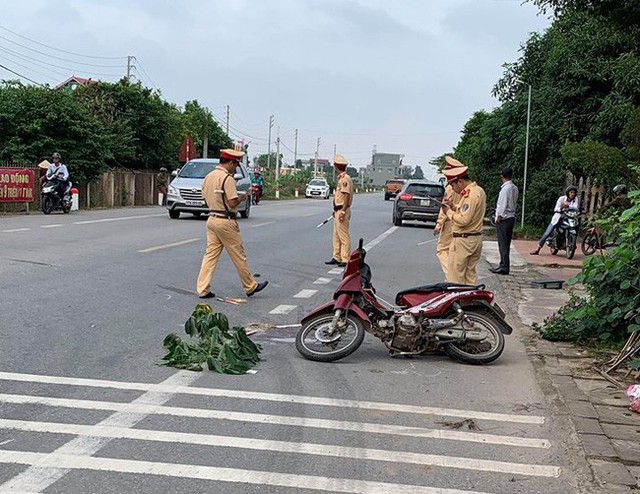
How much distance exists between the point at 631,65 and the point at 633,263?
13.3 meters

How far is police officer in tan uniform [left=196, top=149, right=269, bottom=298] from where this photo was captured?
9953 mm

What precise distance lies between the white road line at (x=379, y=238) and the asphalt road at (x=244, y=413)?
8154 millimetres

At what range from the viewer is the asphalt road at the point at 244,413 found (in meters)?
4.31

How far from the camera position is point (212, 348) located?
6883mm

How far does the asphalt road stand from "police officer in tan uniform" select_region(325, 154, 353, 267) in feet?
12.2

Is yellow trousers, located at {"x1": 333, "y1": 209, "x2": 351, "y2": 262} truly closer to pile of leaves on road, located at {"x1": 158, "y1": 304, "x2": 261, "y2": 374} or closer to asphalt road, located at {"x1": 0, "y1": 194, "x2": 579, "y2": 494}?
asphalt road, located at {"x1": 0, "y1": 194, "x2": 579, "y2": 494}

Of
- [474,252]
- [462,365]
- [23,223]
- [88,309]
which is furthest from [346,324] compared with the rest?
[23,223]

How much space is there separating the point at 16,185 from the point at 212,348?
61.4 ft

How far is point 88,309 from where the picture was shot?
28.7 ft

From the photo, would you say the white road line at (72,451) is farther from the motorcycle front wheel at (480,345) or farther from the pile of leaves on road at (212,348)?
the motorcycle front wheel at (480,345)

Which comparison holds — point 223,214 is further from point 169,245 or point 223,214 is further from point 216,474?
→ point 216,474

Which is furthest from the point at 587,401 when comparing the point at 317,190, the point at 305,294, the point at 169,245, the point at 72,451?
the point at 317,190

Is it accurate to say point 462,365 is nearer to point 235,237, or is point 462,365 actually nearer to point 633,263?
point 633,263

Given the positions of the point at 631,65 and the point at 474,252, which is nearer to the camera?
the point at 474,252
